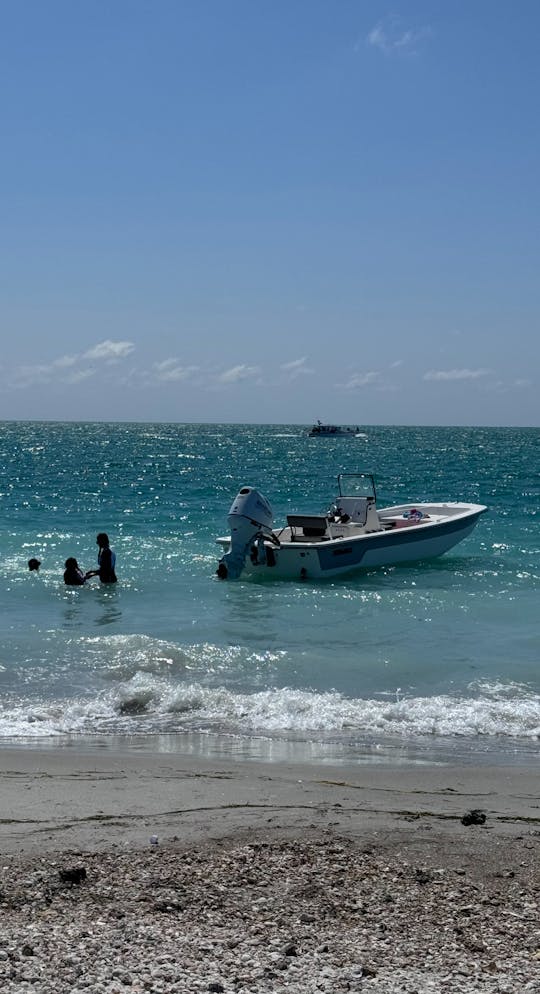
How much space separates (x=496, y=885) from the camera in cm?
543

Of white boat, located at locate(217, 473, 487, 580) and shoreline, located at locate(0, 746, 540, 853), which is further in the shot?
white boat, located at locate(217, 473, 487, 580)

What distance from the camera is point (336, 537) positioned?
20641mm

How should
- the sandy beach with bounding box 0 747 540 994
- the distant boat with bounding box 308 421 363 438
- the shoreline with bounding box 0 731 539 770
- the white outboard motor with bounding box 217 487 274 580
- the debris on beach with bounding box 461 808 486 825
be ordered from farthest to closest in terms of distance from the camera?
the distant boat with bounding box 308 421 363 438 → the white outboard motor with bounding box 217 487 274 580 → the shoreline with bounding box 0 731 539 770 → the debris on beach with bounding box 461 808 486 825 → the sandy beach with bounding box 0 747 540 994

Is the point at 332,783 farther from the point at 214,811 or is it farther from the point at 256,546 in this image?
the point at 256,546

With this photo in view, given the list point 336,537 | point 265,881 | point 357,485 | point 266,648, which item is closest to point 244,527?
point 336,537

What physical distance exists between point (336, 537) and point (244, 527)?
227 centimetres

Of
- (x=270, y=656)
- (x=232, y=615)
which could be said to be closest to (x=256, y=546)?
(x=232, y=615)

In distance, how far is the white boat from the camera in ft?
63.4

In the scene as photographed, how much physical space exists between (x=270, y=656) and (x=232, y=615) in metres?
3.23

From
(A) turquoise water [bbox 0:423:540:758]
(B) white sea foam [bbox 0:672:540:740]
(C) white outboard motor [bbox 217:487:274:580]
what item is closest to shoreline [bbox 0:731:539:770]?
(A) turquoise water [bbox 0:423:540:758]

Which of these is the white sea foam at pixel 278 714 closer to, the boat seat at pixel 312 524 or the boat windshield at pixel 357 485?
the boat seat at pixel 312 524

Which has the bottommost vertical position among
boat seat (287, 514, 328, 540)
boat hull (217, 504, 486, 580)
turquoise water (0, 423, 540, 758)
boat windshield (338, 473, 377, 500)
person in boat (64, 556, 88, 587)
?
turquoise water (0, 423, 540, 758)

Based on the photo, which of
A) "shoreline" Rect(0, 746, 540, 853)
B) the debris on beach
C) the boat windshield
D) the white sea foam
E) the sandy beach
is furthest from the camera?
the boat windshield

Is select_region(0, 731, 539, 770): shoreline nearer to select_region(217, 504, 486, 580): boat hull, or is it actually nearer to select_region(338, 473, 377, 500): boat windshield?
select_region(217, 504, 486, 580): boat hull
